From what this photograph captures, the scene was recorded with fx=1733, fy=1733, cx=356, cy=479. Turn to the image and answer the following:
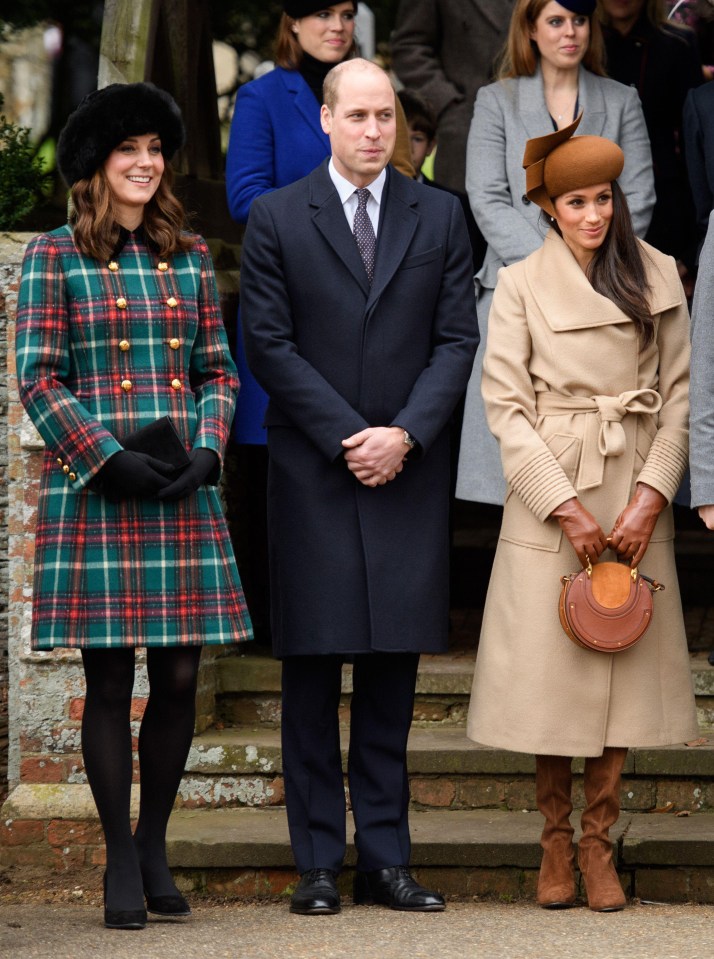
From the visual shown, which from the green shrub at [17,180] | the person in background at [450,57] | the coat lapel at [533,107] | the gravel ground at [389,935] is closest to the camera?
the gravel ground at [389,935]

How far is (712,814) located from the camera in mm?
5375

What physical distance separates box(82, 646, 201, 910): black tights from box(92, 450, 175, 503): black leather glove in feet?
1.39

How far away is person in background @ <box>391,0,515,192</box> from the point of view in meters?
6.73

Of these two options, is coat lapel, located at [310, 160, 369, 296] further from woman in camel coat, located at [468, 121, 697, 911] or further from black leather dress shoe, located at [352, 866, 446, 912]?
black leather dress shoe, located at [352, 866, 446, 912]

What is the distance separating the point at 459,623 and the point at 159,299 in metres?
2.67

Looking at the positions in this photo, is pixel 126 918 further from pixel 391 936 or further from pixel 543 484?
pixel 543 484

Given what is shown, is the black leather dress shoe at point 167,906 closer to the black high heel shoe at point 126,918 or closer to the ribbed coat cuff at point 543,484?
the black high heel shoe at point 126,918

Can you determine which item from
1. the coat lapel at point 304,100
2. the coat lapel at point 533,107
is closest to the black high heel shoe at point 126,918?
the coat lapel at point 304,100

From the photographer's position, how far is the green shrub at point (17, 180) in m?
6.05

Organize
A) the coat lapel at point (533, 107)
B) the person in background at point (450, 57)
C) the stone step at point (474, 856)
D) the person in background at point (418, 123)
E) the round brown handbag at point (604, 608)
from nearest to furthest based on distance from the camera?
the round brown handbag at point (604, 608)
the stone step at point (474, 856)
the coat lapel at point (533, 107)
the person in background at point (418, 123)
the person in background at point (450, 57)

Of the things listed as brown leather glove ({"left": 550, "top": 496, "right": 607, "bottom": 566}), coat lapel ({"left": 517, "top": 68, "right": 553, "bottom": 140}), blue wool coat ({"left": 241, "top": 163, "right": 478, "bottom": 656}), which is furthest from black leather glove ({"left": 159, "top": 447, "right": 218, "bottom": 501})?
coat lapel ({"left": 517, "top": 68, "right": 553, "bottom": 140})

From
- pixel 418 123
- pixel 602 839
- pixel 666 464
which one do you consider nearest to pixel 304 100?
pixel 418 123

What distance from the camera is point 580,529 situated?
4492 millimetres

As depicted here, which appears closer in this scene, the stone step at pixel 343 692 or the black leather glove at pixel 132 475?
the black leather glove at pixel 132 475
